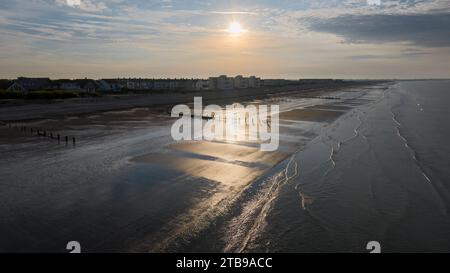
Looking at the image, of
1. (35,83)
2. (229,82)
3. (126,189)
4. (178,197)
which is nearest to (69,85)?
(35,83)

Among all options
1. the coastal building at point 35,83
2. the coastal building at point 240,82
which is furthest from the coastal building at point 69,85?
the coastal building at point 240,82

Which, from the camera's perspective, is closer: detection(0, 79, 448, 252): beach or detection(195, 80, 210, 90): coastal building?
detection(0, 79, 448, 252): beach

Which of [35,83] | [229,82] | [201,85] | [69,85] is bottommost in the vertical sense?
[69,85]

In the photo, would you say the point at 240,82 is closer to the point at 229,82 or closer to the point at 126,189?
the point at 229,82

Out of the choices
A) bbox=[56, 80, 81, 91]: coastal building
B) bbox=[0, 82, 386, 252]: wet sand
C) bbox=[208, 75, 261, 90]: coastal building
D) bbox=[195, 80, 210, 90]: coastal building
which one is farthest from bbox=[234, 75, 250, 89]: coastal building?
bbox=[0, 82, 386, 252]: wet sand

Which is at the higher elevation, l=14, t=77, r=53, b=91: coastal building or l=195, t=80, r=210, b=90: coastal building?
l=195, t=80, r=210, b=90: coastal building

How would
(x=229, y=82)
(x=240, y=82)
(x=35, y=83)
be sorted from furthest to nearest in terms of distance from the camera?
(x=240, y=82)
(x=229, y=82)
(x=35, y=83)

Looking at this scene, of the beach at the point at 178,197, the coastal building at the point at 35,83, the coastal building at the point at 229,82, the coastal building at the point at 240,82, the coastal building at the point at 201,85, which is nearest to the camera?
the beach at the point at 178,197

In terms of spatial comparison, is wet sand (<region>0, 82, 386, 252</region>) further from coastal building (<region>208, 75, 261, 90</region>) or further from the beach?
coastal building (<region>208, 75, 261, 90</region>)

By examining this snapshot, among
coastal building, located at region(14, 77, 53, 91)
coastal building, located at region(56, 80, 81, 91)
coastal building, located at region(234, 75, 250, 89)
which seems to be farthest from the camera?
coastal building, located at region(234, 75, 250, 89)

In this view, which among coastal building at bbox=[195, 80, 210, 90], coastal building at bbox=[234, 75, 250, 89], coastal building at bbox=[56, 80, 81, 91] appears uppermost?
coastal building at bbox=[234, 75, 250, 89]

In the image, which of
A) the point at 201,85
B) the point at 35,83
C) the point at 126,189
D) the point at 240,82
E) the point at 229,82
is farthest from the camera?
the point at 240,82

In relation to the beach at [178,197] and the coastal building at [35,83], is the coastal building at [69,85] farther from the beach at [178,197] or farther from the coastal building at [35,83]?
the beach at [178,197]
